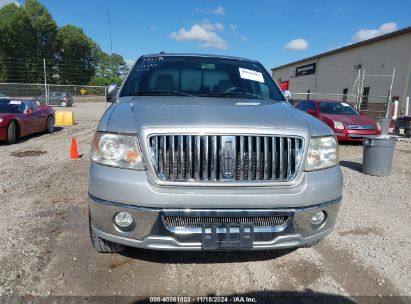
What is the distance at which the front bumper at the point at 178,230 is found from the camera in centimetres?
244

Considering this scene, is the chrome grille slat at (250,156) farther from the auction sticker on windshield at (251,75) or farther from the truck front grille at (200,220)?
the auction sticker on windshield at (251,75)

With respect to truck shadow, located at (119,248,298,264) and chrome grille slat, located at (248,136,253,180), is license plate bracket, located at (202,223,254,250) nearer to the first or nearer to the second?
chrome grille slat, located at (248,136,253,180)

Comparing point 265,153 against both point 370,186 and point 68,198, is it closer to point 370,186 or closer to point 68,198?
point 68,198

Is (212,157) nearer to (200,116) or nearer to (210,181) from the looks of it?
(210,181)

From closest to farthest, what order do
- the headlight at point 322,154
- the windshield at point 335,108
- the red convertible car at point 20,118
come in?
1. the headlight at point 322,154
2. the red convertible car at point 20,118
3. the windshield at point 335,108

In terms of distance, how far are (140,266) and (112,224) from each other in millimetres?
767

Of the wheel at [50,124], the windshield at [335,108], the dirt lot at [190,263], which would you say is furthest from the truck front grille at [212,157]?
the wheel at [50,124]

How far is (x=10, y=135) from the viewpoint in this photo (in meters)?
9.74

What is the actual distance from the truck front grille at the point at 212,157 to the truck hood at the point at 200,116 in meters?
0.10

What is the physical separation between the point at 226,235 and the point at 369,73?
26.8 meters

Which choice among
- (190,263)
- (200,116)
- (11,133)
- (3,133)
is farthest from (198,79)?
(11,133)

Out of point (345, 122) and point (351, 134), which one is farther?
point (345, 122)

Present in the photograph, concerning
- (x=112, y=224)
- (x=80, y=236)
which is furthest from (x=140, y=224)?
(x=80, y=236)

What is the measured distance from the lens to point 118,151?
258 cm
